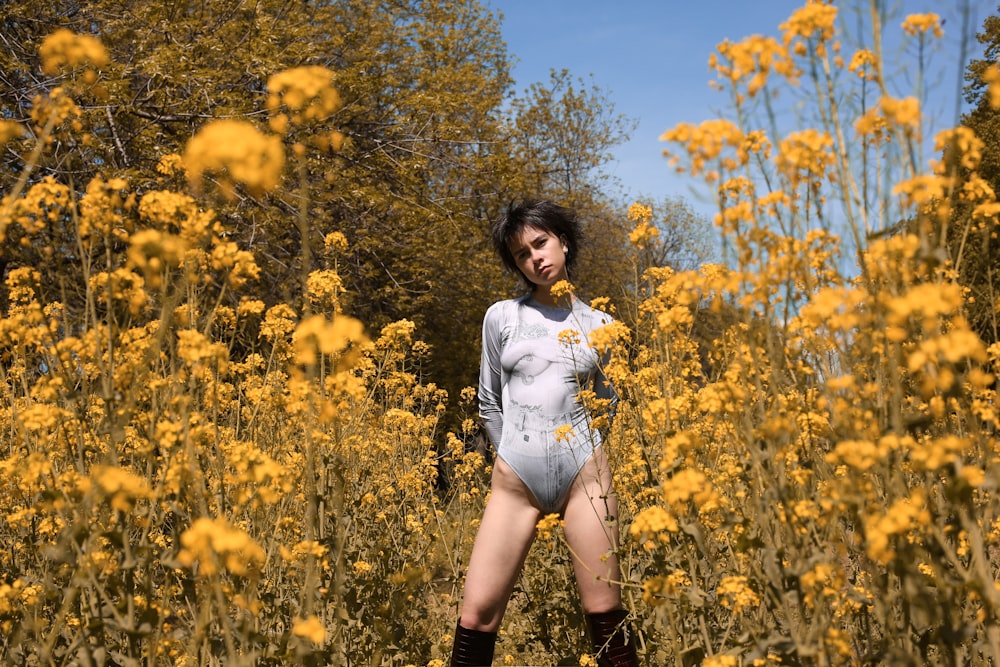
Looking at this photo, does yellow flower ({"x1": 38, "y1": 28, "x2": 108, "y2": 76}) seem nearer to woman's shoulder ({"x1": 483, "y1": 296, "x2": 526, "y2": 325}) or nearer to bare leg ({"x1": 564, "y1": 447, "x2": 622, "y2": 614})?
woman's shoulder ({"x1": 483, "y1": 296, "x2": 526, "y2": 325})

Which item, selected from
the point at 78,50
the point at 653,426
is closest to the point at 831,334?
the point at 653,426

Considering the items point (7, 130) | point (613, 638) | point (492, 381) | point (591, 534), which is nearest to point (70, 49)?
point (7, 130)

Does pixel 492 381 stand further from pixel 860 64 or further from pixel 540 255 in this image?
pixel 860 64

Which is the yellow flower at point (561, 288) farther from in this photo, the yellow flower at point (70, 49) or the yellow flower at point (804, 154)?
the yellow flower at point (70, 49)

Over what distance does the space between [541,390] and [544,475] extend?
34 centimetres

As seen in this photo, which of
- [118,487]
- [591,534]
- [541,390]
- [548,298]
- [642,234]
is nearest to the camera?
[118,487]

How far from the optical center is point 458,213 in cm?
1086

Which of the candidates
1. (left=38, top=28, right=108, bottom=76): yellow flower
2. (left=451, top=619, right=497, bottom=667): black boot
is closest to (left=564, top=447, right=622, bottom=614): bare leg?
(left=451, top=619, right=497, bottom=667): black boot

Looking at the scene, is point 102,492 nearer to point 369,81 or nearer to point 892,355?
point 892,355

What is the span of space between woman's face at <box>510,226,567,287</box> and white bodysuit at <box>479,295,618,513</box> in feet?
0.51

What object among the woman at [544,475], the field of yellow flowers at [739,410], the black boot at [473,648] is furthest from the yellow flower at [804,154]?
the black boot at [473,648]

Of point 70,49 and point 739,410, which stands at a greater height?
point 70,49

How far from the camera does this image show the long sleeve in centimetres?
343

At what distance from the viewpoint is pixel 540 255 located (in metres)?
3.27
